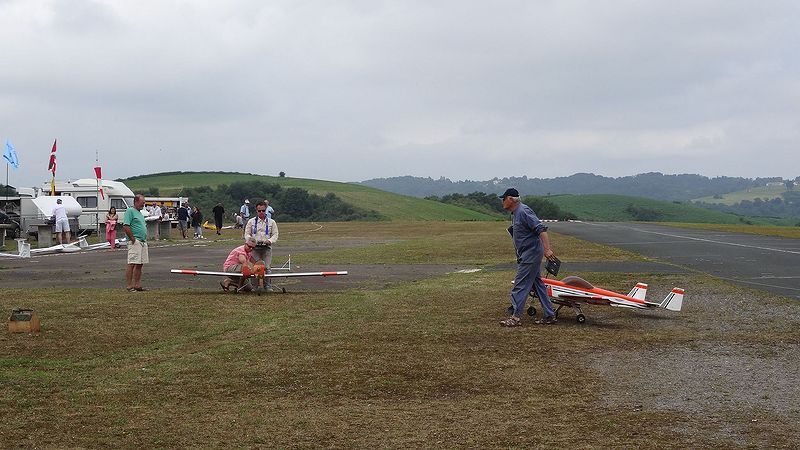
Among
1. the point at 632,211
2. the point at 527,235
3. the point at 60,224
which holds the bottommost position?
the point at 632,211

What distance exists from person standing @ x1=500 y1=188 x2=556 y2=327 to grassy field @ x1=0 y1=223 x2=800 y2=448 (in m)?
0.43

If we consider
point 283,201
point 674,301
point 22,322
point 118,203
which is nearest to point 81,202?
point 118,203

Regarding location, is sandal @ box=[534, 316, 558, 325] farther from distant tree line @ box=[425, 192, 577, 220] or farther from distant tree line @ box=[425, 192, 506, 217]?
distant tree line @ box=[425, 192, 506, 217]

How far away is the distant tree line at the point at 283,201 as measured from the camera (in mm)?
93375

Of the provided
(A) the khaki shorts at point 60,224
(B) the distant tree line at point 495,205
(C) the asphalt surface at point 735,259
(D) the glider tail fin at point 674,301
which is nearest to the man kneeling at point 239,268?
(D) the glider tail fin at point 674,301

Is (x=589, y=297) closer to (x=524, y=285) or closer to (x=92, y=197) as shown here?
(x=524, y=285)

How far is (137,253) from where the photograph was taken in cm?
1633

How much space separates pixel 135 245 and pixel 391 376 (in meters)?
9.35

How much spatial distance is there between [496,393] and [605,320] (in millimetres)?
5227

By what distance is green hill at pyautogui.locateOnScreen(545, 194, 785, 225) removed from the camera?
438 feet

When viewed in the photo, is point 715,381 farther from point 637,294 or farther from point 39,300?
point 39,300

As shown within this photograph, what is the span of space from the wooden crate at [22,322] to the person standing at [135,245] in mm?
5129

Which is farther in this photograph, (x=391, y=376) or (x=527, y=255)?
(x=527, y=255)

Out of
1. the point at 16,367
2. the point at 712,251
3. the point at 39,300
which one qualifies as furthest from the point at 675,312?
the point at 712,251
